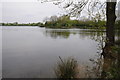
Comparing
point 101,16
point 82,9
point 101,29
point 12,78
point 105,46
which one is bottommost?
point 12,78

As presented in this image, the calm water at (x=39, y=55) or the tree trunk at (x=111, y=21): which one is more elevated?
the tree trunk at (x=111, y=21)

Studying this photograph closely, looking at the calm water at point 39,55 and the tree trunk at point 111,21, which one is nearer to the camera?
the tree trunk at point 111,21

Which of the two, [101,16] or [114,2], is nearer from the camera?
[101,16]

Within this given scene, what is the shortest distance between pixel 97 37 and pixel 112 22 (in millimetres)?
1522

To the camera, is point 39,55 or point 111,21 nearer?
point 111,21

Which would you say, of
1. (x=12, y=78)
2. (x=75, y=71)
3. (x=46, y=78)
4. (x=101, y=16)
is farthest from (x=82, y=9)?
(x=12, y=78)

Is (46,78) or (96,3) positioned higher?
(96,3)

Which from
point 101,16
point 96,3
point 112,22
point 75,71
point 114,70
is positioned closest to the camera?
point 114,70

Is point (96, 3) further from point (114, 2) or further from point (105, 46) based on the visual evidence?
point (105, 46)

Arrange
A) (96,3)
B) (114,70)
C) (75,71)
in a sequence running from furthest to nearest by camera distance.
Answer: (96,3)
(75,71)
(114,70)

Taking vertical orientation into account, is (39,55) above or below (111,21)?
below

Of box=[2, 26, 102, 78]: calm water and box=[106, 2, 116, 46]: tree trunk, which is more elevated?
box=[106, 2, 116, 46]: tree trunk

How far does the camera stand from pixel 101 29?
15.9 ft

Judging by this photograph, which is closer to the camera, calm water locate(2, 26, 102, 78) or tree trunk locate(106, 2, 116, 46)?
tree trunk locate(106, 2, 116, 46)
